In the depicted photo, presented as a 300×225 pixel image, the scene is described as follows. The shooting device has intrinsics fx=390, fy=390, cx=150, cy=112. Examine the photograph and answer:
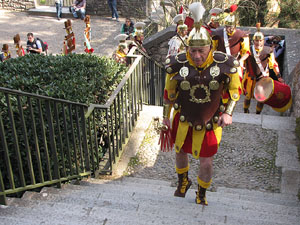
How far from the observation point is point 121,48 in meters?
7.53

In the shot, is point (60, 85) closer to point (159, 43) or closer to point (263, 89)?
point (263, 89)

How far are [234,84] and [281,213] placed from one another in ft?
3.79

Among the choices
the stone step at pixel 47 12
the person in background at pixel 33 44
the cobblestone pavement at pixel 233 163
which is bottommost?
the cobblestone pavement at pixel 233 163

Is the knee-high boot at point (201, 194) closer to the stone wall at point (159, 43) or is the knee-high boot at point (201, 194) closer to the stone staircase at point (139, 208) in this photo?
the stone staircase at point (139, 208)

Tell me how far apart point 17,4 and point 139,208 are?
14.6 metres

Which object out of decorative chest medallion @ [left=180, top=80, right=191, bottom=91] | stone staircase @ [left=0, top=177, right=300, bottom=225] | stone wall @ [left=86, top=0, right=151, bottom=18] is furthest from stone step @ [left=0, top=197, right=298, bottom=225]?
stone wall @ [left=86, top=0, right=151, bottom=18]

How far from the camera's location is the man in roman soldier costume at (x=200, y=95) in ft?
10.8

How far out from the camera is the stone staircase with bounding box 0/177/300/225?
9.59 feet

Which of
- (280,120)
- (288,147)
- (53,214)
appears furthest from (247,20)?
(53,214)

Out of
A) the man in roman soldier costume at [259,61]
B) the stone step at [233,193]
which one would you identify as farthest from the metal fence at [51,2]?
the stone step at [233,193]

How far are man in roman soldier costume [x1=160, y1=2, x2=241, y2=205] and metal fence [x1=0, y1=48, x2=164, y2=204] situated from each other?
84 centimetres

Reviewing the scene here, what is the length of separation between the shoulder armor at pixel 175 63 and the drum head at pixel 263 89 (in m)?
3.30

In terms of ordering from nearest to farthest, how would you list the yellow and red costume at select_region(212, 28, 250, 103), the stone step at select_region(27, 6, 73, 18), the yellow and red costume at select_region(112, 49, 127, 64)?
1. the yellow and red costume at select_region(212, 28, 250, 103)
2. the yellow and red costume at select_region(112, 49, 127, 64)
3. the stone step at select_region(27, 6, 73, 18)

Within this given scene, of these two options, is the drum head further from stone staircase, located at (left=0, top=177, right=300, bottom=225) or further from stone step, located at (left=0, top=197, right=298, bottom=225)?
stone step, located at (left=0, top=197, right=298, bottom=225)
